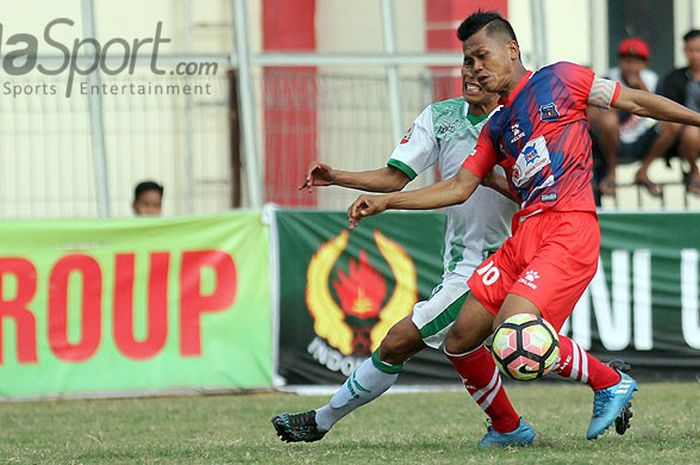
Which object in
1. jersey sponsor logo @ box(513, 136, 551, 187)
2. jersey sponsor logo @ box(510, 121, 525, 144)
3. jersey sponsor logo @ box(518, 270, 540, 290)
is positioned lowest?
jersey sponsor logo @ box(518, 270, 540, 290)

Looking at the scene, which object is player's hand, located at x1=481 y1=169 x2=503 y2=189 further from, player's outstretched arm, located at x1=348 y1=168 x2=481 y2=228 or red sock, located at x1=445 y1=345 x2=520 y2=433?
red sock, located at x1=445 y1=345 x2=520 y2=433

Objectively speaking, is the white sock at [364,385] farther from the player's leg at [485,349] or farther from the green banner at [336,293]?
the green banner at [336,293]

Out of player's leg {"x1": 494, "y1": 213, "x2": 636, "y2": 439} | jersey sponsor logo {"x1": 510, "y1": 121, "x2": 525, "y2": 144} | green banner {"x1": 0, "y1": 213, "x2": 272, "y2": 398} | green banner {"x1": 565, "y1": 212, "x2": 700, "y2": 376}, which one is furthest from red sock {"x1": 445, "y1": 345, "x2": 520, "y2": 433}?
green banner {"x1": 565, "y1": 212, "x2": 700, "y2": 376}

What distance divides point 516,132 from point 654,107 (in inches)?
26.1

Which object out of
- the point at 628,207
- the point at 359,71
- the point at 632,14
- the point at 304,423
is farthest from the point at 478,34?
the point at 632,14

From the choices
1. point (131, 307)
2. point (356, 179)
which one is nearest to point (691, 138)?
point (131, 307)

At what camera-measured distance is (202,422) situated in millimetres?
10250

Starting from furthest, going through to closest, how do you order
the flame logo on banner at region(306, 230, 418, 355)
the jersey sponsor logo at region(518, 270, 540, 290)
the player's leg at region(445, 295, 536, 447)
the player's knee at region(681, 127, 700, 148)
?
1. the player's knee at region(681, 127, 700, 148)
2. the flame logo on banner at region(306, 230, 418, 355)
3. the player's leg at region(445, 295, 536, 447)
4. the jersey sponsor logo at region(518, 270, 540, 290)

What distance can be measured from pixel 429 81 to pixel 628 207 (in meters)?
2.37

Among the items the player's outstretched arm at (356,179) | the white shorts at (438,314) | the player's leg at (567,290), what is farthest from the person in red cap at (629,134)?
the player's leg at (567,290)

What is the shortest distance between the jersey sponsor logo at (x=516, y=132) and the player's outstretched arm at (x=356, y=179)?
0.90m

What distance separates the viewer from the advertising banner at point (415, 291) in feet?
42.0

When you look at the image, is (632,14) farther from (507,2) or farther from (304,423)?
(304,423)

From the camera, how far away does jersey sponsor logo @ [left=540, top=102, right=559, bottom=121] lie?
720cm
